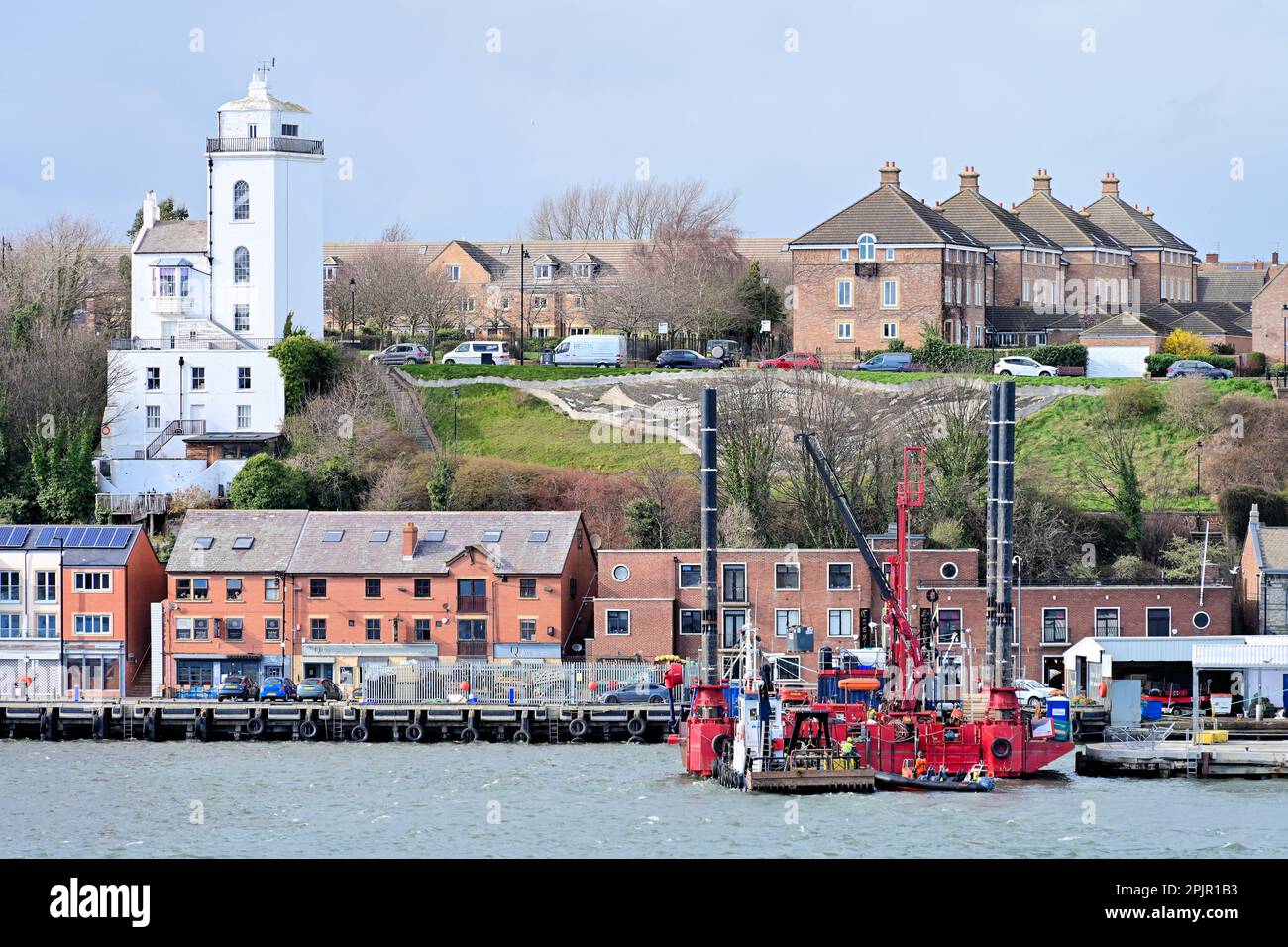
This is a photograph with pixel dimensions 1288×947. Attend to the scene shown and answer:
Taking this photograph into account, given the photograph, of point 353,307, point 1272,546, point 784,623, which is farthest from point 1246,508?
point 353,307

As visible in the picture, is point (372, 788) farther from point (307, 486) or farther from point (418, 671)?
point (307, 486)

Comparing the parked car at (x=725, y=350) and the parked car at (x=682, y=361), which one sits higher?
the parked car at (x=725, y=350)

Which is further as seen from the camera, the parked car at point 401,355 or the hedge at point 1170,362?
the parked car at point 401,355

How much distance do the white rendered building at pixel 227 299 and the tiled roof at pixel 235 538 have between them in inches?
→ 375

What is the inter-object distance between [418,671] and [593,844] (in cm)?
2416

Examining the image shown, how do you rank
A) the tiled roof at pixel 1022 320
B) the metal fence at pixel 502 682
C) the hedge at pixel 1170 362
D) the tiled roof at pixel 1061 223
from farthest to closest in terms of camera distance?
the tiled roof at pixel 1061 223 → the tiled roof at pixel 1022 320 → the hedge at pixel 1170 362 → the metal fence at pixel 502 682

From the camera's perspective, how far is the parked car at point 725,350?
96.5 metres

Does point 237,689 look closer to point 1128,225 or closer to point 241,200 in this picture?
point 241,200

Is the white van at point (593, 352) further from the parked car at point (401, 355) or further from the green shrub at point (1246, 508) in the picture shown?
the green shrub at point (1246, 508)

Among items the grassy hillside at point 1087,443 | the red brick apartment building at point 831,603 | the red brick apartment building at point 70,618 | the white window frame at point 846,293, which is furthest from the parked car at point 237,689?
the white window frame at point 846,293

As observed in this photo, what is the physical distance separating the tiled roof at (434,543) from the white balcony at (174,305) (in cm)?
1824

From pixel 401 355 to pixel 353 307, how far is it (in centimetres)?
1163

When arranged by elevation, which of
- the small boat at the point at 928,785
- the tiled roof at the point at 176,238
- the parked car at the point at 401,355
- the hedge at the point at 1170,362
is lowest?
the small boat at the point at 928,785

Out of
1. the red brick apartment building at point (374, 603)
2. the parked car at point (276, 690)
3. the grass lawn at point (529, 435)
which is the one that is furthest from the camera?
the grass lawn at point (529, 435)
